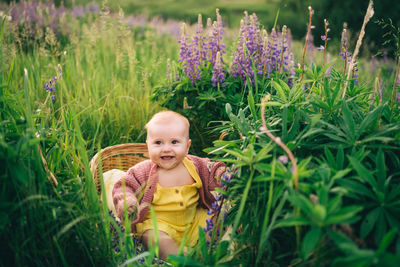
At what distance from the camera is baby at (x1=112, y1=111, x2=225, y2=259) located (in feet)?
7.01

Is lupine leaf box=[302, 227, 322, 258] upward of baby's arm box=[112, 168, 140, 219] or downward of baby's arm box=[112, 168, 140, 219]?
upward

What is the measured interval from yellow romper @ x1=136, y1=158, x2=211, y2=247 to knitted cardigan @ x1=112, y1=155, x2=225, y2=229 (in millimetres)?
68

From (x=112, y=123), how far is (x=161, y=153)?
1136mm

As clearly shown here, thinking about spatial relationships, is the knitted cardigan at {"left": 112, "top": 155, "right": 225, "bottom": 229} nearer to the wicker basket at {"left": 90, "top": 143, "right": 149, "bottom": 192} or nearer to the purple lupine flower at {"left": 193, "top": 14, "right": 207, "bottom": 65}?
the wicker basket at {"left": 90, "top": 143, "right": 149, "bottom": 192}

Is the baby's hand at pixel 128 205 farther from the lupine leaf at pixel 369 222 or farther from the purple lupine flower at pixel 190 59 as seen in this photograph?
the lupine leaf at pixel 369 222

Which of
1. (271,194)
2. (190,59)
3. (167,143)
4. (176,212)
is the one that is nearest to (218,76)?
(190,59)

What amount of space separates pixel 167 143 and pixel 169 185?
301 millimetres

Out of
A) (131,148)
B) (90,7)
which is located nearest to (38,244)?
(131,148)

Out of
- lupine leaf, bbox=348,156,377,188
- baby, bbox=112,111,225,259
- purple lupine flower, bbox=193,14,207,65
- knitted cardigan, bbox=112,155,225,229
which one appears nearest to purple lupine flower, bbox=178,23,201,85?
purple lupine flower, bbox=193,14,207,65

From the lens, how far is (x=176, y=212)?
2.24 meters

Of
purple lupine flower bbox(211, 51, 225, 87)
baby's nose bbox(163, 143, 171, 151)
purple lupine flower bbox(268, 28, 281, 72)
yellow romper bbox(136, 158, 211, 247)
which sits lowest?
yellow romper bbox(136, 158, 211, 247)

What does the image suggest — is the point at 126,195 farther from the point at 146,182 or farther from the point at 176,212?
the point at 176,212

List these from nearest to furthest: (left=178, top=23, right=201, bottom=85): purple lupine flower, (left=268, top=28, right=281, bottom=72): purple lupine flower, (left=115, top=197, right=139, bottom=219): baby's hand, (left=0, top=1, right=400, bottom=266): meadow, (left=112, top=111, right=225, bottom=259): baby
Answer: (left=0, top=1, right=400, bottom=266): meadow < (left=115, top=197, right=139, bottom=219): baby's hand < (left=112, top=111, right=225, bottom=259): baby < (left=268, top=28, right=281, bottom=72): purple lupine flower < (left=178, top=23, right=201, bottom=85): purple lupine flower

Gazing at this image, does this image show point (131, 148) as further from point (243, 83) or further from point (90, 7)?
point (90, 7)
